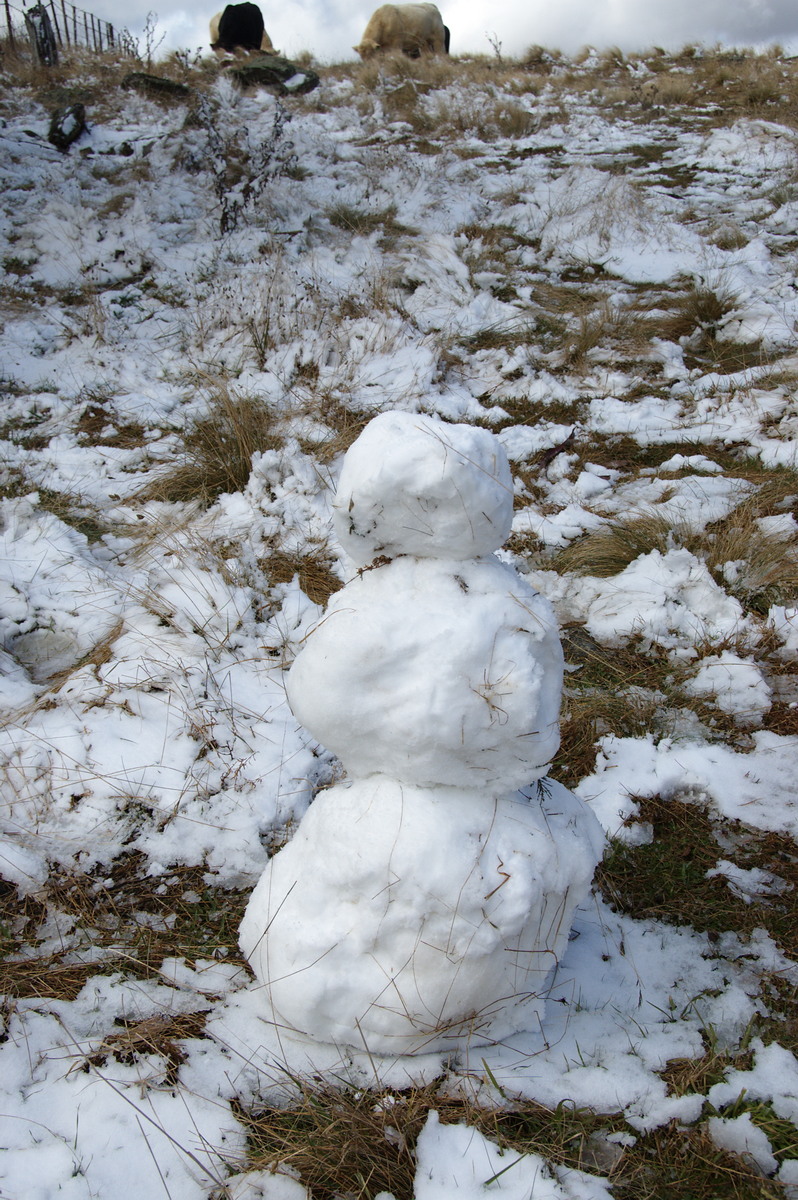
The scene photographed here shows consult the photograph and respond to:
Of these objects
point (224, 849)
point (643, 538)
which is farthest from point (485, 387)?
point (224, 849)

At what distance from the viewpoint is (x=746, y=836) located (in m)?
2.32

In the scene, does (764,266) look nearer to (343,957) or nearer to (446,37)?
(343,957)

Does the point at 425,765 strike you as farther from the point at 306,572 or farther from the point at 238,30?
the point at 238,30

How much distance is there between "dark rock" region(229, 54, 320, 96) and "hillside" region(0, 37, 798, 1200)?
371 cm

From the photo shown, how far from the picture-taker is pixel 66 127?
27.0 ft

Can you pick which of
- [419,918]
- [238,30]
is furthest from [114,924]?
[238,30]

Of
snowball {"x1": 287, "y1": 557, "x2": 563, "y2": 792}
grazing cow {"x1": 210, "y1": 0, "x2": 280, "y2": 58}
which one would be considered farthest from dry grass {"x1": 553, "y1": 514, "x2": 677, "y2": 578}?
grazing cow {"x1": 210, "y1": 0, "x2": 280, "y2": 58}

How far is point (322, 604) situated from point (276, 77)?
41.2 feet

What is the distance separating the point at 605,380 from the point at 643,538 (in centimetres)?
232

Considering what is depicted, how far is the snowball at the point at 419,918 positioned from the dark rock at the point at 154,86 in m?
12.0

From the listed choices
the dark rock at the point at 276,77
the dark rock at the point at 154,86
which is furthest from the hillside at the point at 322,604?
the dark rock at the point at 276,77

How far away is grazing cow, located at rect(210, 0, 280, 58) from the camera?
50.7 feet

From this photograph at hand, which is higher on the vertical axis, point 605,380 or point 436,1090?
point 605,380

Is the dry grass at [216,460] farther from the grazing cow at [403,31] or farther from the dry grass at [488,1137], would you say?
the grazing cow at [403,31]
